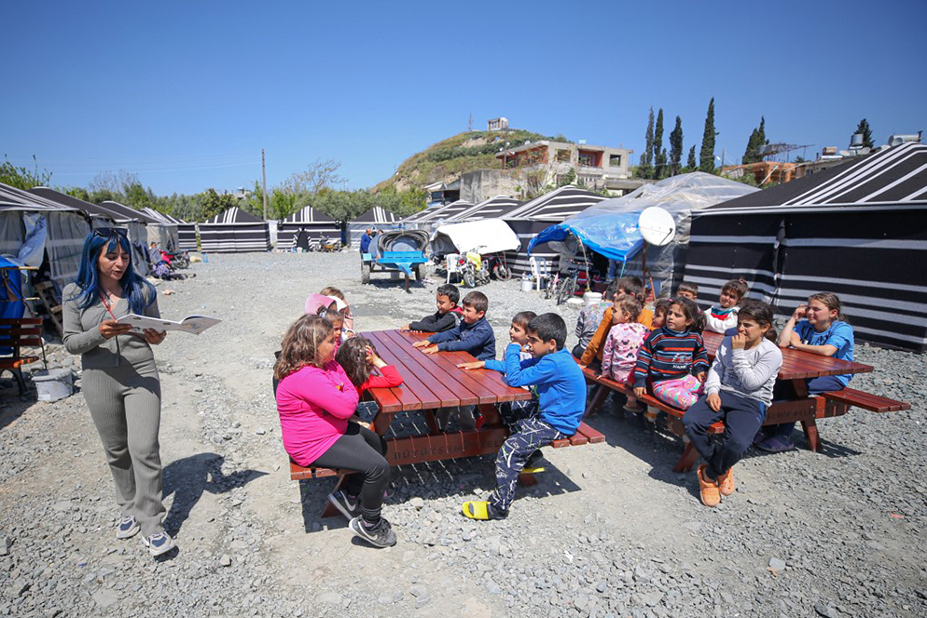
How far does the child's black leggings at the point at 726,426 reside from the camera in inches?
137

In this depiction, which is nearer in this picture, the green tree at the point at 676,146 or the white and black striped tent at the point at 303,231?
the white and black striped tent at the point at 303,231

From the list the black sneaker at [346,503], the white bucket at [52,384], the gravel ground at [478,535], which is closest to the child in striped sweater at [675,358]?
the gravel ground at [478,535]

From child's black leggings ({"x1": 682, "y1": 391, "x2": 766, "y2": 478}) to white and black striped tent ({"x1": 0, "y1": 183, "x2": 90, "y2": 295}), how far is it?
894cm

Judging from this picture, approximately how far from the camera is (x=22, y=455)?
416cm

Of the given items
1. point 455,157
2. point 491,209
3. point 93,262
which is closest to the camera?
point 93,262

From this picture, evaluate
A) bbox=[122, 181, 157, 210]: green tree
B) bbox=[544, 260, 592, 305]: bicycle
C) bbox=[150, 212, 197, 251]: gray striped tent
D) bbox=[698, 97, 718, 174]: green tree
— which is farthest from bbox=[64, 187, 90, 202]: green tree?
bbox=[698, 97, 718, 174]: green tree

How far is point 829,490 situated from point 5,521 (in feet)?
19.1

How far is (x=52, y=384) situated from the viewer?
5.35 meters

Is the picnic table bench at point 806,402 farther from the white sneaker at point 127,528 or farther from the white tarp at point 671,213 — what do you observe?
the white tarp at point 671,213

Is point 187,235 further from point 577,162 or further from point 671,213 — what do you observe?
point 577,162

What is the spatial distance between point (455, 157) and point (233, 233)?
59.5 meters

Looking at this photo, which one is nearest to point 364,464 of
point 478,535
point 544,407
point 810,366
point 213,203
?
point 478,535

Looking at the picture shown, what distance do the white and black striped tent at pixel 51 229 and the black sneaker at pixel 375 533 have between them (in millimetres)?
7450

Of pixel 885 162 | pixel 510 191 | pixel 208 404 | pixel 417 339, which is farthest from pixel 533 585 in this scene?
pixel 510 191
